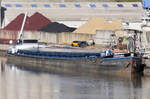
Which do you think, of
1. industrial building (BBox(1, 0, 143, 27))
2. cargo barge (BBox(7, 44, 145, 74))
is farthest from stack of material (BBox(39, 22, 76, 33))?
cargo barge (BBox(7, 44, 145, 74))

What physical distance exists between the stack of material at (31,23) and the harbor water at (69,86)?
22987mm

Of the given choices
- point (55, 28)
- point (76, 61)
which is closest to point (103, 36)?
point (55, 28)

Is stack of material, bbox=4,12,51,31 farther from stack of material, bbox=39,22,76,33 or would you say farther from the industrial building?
the industrial building

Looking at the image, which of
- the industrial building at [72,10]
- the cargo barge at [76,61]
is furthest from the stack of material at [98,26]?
the industrial building at [72,10]

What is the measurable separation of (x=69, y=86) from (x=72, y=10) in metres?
42.3

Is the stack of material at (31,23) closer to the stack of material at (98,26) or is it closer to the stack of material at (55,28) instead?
the stack of material at (55,28)

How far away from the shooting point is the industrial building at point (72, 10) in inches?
3275

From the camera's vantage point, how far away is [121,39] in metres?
58.6

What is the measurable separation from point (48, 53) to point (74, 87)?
14.5m

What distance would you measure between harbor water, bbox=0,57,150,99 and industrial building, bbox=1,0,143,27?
31.5 m

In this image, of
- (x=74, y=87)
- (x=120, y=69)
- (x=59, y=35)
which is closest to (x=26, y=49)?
(x=59, y=35)

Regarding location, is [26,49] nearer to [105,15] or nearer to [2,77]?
[2,77]

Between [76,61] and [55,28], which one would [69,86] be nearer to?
[76,61]

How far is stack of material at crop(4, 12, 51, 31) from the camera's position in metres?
75.0
